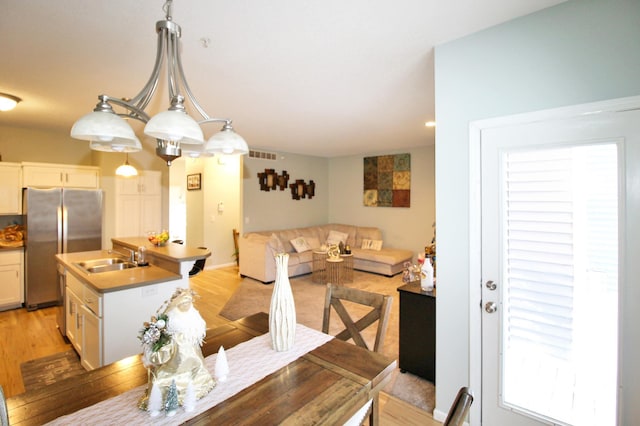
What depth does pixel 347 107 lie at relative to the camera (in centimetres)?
359

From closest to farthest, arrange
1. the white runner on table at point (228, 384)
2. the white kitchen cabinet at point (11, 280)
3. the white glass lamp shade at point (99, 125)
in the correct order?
the white runner on table at point (228, 384), the white glass lamp shade at point (99, 125), the white kitchen cabinet at point (11, 280)

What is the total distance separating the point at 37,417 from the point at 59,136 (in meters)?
5.57

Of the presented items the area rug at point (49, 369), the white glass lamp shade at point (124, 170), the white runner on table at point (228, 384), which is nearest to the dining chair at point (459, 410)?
the white runner on table at point (228, 384)

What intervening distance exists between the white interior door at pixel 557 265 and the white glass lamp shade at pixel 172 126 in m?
1.70

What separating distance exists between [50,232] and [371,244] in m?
5.60

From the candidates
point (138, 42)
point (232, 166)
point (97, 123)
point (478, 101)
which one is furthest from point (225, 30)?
point (232, 166)

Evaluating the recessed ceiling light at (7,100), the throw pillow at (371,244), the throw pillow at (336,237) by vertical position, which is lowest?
the throw pillow at (371,244)

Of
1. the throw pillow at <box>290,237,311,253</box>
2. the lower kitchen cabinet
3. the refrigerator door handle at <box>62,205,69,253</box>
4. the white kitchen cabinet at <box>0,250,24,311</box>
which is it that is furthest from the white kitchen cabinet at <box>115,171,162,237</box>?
the lower kitchen cabinet

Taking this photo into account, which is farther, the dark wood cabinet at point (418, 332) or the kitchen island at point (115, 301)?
the dark wood cabinet at point (418, 332)

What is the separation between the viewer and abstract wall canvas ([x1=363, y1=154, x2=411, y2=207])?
6656mm

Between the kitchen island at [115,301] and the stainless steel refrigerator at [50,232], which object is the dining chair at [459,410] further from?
the stainless steel refrigerator at [50,232]

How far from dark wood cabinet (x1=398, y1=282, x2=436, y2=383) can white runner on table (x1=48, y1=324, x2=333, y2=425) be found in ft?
4.19

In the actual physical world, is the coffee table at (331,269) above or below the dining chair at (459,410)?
below

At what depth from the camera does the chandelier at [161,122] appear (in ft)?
3.69
